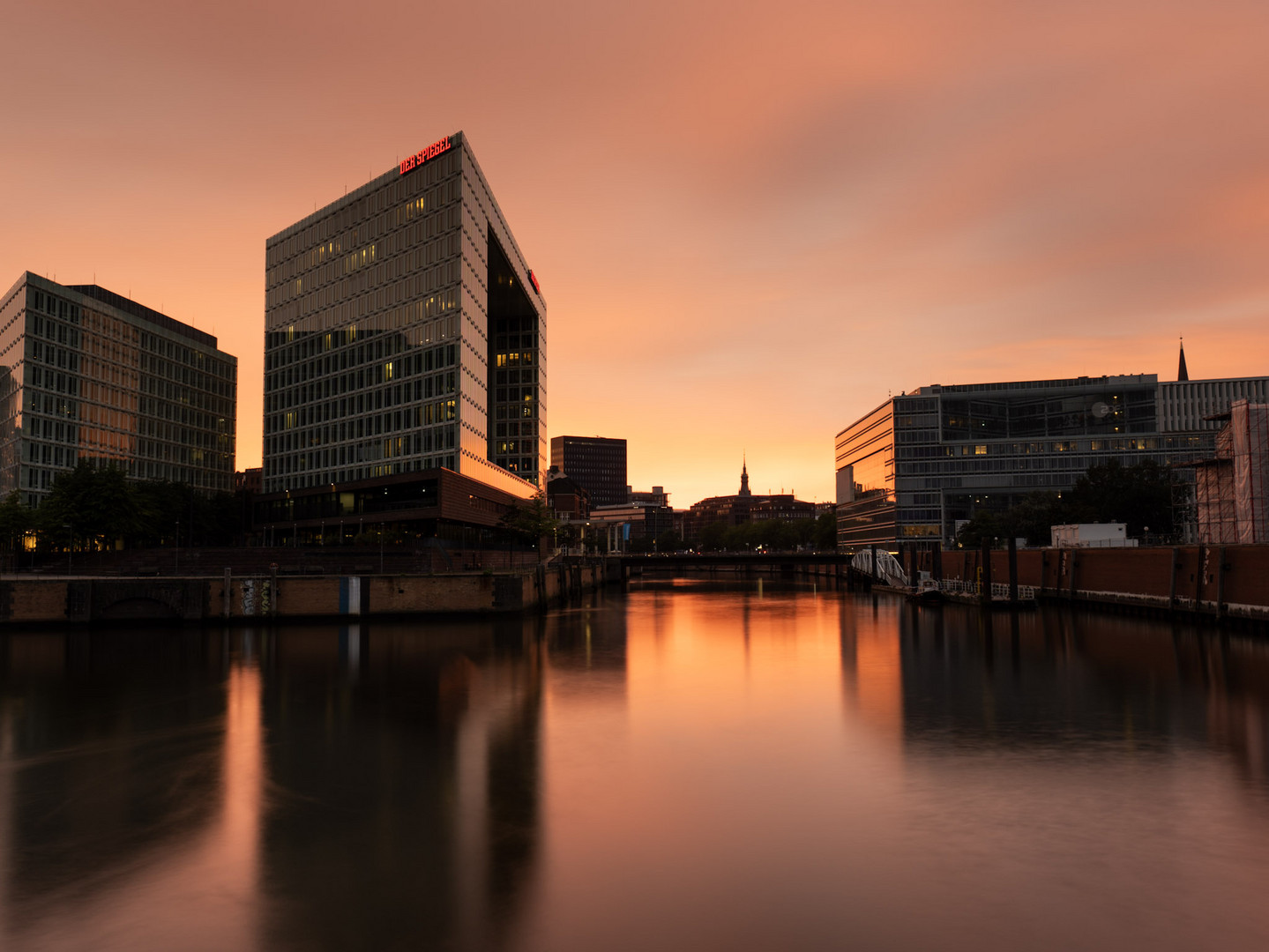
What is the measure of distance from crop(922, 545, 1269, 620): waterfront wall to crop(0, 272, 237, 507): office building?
145 meters

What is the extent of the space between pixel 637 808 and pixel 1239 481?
296 feet

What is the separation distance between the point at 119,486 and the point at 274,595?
4558 cm

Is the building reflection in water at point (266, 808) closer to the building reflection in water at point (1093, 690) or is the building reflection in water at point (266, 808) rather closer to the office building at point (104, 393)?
the building reflection in water at point (1093, 690)

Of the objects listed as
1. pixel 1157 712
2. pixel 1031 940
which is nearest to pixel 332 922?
pixel 1031 940

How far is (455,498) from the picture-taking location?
111812 mm

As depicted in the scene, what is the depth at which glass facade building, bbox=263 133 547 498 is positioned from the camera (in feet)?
379

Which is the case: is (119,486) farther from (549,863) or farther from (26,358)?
(549,863)

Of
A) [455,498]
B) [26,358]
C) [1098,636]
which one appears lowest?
[1098,636]

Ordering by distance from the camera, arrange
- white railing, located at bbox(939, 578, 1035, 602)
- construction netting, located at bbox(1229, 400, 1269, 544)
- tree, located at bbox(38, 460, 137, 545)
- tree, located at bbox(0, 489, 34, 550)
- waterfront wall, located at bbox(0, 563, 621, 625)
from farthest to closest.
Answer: tree, located at bbox(0, 489, 34, 550)
tree, located at bbox(38, 460, 137, 545)
white railing, located at bbox(939, 578, 1035, 602)
construction netting, located at bbox(1229, 400, 1269, 544)
waterfront wall, located at bbox(0, 563, 621, 625)

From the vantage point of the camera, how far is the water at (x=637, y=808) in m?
13.8

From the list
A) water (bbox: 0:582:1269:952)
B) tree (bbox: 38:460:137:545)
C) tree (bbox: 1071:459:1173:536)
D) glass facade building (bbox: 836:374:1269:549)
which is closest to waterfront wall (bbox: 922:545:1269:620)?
water (bbox: 0:582:1269:952)

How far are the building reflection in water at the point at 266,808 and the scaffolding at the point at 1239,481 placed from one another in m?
78.3

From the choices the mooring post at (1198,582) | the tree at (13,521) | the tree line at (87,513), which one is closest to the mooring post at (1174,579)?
the mooring post at (1198,582)

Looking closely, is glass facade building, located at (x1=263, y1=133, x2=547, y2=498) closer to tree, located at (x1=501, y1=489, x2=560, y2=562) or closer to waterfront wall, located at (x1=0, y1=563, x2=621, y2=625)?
tree, located at (x1=501, y1=489, x2=560, y2=562)
